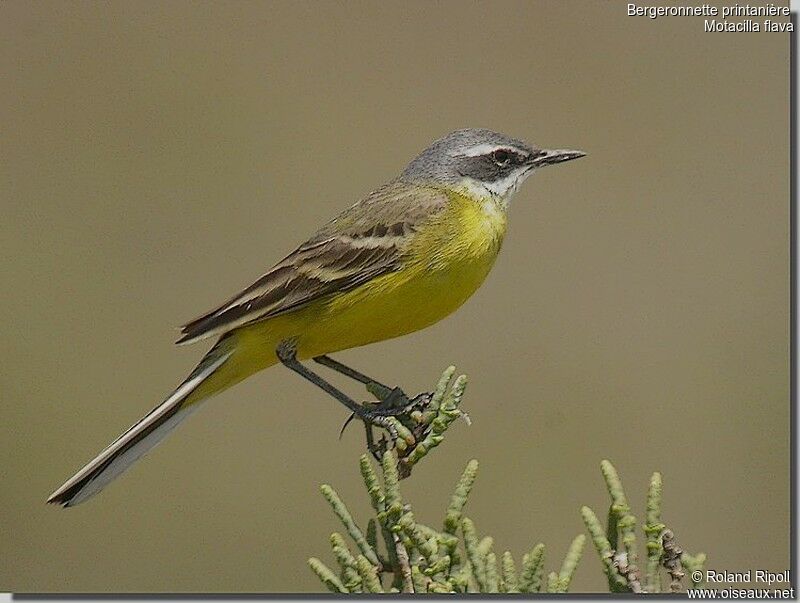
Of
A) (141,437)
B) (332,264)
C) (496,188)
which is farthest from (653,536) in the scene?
(496,188)

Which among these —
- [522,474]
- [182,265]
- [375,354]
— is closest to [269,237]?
[182,265]

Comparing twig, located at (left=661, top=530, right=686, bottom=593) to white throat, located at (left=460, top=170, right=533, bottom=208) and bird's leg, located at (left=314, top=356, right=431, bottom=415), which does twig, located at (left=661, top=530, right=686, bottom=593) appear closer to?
bird's leg, located at (left=314, top=356, right=431, bottom=415)

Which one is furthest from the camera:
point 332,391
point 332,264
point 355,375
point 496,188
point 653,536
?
point 496,188

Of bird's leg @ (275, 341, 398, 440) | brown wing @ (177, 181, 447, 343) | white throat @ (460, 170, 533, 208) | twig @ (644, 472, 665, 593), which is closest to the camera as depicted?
twig @ (644, 472, 665, 593)

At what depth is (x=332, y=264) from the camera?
15.3ft

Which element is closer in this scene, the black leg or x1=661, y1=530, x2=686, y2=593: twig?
x1=661, y1=530, x2=686, y2=593: twig

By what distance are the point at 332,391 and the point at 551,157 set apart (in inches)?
51.7

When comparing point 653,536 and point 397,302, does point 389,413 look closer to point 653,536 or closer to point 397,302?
point 397,302

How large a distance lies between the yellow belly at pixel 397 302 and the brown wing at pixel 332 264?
5cm

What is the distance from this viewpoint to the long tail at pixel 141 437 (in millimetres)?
4328

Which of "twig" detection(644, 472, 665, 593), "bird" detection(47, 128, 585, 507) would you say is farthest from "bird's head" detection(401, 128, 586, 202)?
"twig" detection(644, 472, 665, 593)

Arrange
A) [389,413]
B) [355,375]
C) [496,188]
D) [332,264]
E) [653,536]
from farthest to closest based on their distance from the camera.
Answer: [496,188], [355,375], [332,264], [389,413], [653,536]

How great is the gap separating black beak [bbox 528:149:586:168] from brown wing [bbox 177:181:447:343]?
17.7 inches

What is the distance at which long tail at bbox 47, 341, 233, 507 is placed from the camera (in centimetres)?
433
